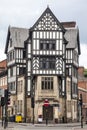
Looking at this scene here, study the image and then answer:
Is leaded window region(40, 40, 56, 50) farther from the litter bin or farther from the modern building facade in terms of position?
the litter bin

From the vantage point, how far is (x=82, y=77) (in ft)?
361

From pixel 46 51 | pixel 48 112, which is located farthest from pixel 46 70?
pixel 48 112

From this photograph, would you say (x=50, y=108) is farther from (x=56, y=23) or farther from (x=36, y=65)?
(x=56, y=23)

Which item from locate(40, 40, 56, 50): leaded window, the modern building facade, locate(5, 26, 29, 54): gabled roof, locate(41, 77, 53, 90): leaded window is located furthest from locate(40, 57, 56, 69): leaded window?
locate(5, 26, 29, 54): gabled roof

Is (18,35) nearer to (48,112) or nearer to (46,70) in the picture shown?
(46,70)

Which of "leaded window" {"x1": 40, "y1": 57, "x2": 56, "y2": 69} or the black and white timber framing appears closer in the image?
"leaded window" {"x1": 40, "y1": 57, "x2": 56, "y2": 69}

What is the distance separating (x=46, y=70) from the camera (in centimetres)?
7406

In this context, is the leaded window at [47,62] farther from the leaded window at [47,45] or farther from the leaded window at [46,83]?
the leaded window at [46,83]

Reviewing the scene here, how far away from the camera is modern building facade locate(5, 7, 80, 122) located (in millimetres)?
74062

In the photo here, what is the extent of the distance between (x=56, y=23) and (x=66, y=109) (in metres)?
13.0

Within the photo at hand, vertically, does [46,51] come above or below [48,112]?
above

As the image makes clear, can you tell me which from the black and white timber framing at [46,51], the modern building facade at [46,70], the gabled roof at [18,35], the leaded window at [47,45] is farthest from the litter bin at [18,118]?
the gabled roof at [18,35]

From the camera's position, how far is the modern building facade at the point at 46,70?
74.1 meters

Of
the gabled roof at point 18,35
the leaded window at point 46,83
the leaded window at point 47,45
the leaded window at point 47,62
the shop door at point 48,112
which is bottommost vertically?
the shop door at point 48,112
